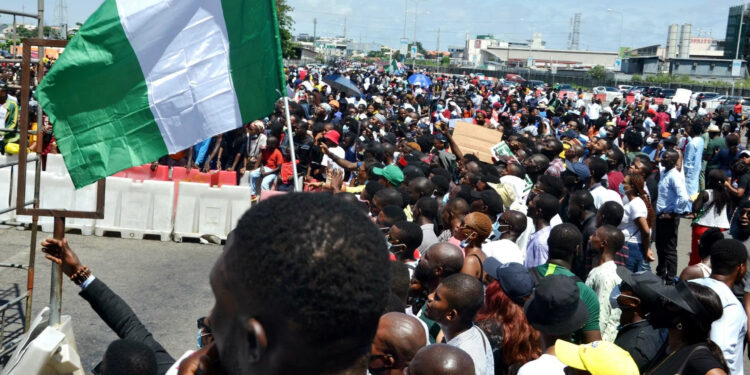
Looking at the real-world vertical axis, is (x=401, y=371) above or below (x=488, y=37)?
below

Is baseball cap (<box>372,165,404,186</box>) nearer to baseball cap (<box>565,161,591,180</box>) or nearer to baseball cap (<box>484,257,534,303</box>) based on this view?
baseball cap (<box>565,161,591,180</box>)

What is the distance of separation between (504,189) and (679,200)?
249 centimetres

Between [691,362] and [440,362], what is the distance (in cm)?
135

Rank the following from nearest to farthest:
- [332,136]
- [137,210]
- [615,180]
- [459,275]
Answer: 1. [459,275]
2. [615,180]
3. [137,210]
4. [332,136]

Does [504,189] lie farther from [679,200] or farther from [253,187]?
[253,187]

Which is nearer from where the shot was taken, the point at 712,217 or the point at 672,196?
the point at 712,217

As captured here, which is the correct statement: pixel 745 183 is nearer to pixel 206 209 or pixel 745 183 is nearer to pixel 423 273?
pixel 423 273

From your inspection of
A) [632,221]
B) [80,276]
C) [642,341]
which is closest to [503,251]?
[642,341]

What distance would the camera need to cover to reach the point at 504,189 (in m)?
8.46

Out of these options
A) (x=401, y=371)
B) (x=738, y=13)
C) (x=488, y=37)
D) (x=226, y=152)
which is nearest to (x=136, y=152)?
(x=401, y=371)

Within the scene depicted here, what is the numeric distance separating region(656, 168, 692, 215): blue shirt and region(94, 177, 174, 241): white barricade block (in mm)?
6656

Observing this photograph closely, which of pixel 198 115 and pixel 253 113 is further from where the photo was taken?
pixel 253 113

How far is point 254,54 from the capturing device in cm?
551

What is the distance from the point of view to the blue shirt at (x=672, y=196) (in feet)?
31.0
